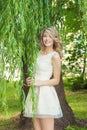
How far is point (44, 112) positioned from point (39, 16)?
3.70 ft

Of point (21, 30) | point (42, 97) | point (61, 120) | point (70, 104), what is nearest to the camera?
point (21, 30)

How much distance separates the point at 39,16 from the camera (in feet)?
17.7

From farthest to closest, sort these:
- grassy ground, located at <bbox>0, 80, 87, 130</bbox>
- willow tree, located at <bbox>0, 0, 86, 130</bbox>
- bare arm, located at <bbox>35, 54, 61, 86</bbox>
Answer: grassy ground, located at <bbox>0, 80, 87, 130</bbox>, bare arm, located at <bbox>35, 54, 61, 86</bbox>, willow tree, located at <bbox>0, 0, 86, 130</bbox>

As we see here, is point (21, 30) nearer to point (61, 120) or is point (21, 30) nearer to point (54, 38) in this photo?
point (54, 38)

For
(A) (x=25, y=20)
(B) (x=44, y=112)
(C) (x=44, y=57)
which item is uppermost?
(A) (x=25, y=20)

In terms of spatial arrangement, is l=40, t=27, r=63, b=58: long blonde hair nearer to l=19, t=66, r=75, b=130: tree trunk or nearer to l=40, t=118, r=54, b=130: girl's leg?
l=40, t=118, r=54, b=130: girl's leg

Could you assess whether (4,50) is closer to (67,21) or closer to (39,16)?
(39,16)

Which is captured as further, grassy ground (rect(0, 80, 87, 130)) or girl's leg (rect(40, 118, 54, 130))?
grassy ground (rect(0, 80, 87, 130))

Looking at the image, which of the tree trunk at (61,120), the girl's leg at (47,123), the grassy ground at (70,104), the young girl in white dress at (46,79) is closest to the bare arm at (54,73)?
the young girl in white dress at (46,79)

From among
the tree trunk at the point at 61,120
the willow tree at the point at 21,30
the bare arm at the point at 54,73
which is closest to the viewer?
the willow tree at the point at 21,30

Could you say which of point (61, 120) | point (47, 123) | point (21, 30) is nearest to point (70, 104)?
point (61, 120)

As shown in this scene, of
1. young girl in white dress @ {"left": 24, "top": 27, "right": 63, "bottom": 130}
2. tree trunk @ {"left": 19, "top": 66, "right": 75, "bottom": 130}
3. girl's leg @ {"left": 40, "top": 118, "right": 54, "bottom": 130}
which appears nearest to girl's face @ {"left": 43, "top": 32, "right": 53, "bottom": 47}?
young girl in white dress @ {"left": 24, "top": 27, "right": 63, "bottom": 130}

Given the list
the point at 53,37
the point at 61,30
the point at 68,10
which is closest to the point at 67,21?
the point at 68,10

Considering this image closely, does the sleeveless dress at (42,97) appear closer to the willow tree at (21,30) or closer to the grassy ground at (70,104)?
the willow tree at (21,30)
